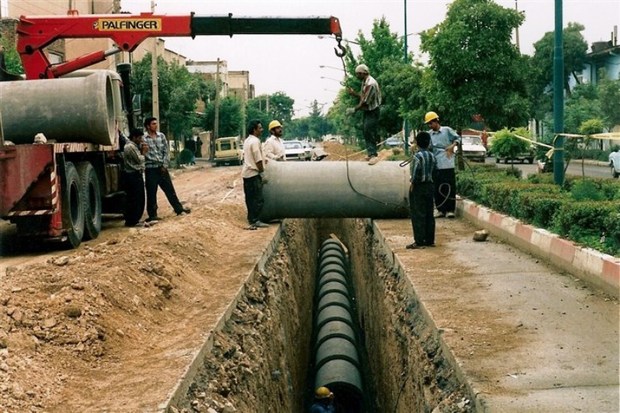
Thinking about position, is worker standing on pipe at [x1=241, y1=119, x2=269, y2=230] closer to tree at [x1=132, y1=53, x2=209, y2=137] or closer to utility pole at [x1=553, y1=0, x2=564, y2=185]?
utility pole at [x1=553, y1=0, x2=564, y2=185]

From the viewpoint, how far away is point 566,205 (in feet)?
30.5

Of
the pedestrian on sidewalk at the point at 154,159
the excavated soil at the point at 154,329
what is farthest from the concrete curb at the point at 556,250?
the pedestrian on sidewalk at the point at 154,159

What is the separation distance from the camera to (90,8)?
1702 inches

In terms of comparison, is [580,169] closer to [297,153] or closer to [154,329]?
[297,153]

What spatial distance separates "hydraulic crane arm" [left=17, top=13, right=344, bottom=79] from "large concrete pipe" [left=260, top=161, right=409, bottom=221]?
2169mm

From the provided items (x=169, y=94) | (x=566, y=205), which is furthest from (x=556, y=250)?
(x=169, y=94)

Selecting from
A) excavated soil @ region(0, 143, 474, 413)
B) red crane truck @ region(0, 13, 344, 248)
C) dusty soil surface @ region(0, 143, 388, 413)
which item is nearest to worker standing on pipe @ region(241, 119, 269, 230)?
excavated soil @ region(0, 143, 474, 413)

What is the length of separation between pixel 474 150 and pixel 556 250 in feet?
80.3

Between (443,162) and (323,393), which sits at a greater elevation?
(443,162)

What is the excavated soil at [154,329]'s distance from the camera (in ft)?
17.9

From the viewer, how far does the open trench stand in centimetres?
621

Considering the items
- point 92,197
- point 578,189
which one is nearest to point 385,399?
point 578,189

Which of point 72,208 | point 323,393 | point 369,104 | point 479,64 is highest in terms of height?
point 479,64

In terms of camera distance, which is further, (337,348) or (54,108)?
(54,108)
